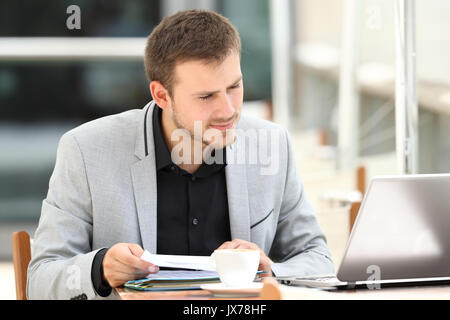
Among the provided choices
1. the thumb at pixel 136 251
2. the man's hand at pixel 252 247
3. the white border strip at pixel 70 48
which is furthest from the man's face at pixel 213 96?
the white border strip at pixel 70 48

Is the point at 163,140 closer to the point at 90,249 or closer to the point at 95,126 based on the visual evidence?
the point at 95,126

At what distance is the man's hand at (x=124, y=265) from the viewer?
149 cm

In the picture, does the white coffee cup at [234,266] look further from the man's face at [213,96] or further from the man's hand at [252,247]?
the man's face at [213,96]

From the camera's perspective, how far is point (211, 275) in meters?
1.57

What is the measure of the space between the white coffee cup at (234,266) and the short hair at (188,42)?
0.48 metres

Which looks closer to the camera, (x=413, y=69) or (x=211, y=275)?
(x=211, y=275)

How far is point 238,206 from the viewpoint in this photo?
6.12 feet

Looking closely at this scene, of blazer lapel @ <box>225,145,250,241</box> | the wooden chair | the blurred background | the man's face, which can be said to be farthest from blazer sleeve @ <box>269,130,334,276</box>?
the blurred background

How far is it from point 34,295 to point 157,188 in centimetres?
38

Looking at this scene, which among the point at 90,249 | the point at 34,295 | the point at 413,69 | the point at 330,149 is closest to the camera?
the point at 34,295

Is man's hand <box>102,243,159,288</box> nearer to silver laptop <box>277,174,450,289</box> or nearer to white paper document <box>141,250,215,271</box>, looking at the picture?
white paper document <box>141,250,215,271</box>

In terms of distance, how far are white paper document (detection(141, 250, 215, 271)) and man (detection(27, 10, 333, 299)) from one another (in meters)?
0.09

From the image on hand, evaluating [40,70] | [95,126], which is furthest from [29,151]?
[95,126]

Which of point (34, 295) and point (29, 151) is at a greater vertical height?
point (29, 151)
